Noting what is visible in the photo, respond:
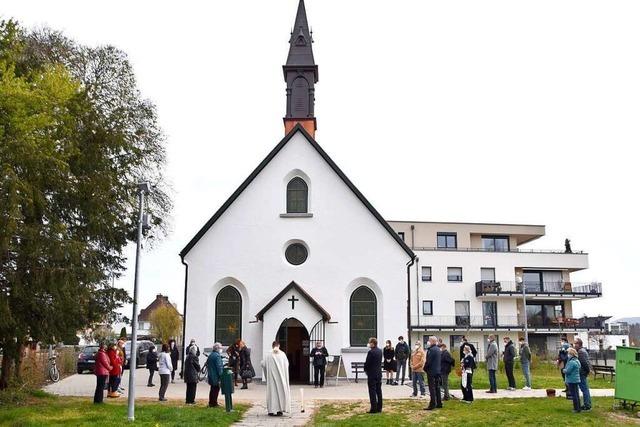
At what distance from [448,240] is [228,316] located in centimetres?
3286

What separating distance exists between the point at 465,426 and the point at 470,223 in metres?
42.0

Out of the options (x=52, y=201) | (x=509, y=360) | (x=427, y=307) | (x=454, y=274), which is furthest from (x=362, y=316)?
(x=454, y=274)

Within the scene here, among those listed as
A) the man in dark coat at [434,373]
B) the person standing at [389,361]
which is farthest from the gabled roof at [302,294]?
the man in dark coat at [434,373]

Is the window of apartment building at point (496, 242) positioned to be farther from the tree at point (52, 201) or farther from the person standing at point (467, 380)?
Result: the tree at point (52, 201)

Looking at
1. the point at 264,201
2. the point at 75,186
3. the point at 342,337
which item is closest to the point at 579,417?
the point at 342,337

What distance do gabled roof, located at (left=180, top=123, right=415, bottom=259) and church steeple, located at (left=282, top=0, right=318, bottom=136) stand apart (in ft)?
7.27

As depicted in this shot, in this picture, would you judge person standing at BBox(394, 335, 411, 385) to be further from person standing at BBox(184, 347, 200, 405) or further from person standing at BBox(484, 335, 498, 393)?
person standing at BBox(184, 347, 200, 405)

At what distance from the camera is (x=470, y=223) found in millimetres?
53531

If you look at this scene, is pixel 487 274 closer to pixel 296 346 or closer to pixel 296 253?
pixel 296 346

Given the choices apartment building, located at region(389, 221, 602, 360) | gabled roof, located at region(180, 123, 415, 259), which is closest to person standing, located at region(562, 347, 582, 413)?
gabled roof, located at region(180, 123, 415, 259)

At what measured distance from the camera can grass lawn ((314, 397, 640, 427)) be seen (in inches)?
525

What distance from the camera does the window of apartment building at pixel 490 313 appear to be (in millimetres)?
50531

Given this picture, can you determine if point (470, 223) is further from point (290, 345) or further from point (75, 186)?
point (75, 186)

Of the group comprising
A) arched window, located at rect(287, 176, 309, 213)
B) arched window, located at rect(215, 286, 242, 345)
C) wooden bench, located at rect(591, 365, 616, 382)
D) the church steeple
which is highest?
the church steeple
